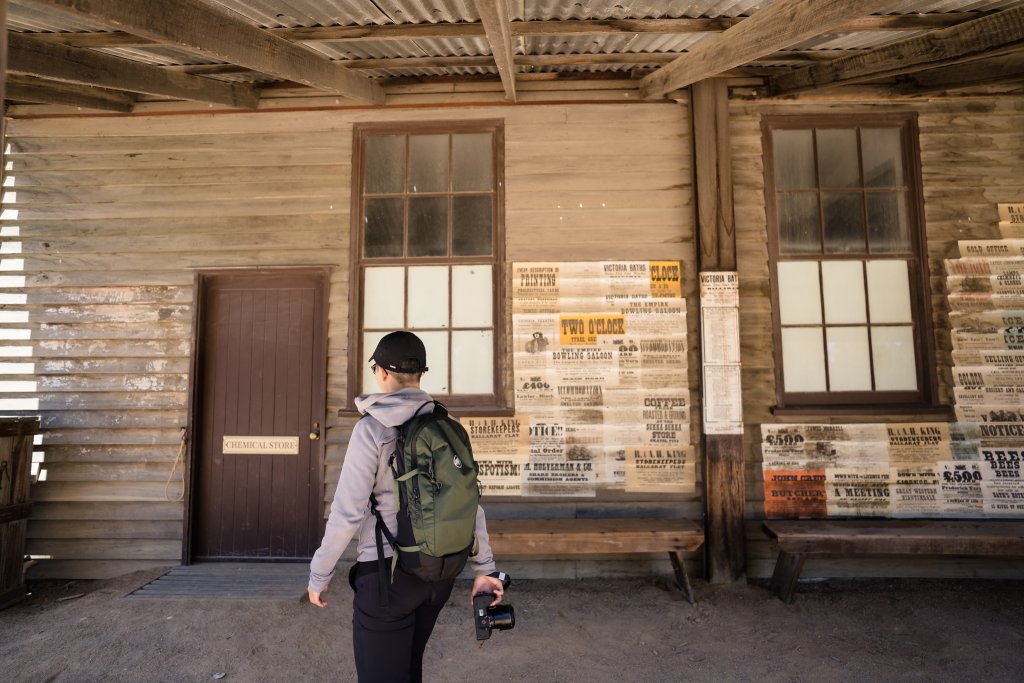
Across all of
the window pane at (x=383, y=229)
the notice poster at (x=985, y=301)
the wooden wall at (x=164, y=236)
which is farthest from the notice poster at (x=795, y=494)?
the window pane at (x=383, y=229)

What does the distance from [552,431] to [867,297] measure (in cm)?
273

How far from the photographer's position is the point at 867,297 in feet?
14.3

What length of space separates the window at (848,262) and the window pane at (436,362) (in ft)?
8.52

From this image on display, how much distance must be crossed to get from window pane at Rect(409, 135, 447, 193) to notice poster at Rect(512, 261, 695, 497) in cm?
101

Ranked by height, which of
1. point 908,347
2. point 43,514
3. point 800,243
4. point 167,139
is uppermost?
point 167,139

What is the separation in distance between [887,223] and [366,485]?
459 cm

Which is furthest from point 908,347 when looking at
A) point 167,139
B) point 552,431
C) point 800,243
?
point 167,139

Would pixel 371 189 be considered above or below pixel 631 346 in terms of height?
above

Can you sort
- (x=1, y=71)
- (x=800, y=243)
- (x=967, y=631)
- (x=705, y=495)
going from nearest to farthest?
(x=1, y=71)
(x=967, y=631)
(x=705, y=495)
(x=800, y=243)

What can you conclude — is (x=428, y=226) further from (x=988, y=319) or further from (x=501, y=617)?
(x=988, y=319)

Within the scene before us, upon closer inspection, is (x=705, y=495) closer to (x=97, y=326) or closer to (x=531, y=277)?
(x=531, y=277)

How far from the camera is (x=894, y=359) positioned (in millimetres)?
4305

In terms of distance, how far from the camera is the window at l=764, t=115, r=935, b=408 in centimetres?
429

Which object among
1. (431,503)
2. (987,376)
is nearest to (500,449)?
(431,503)
